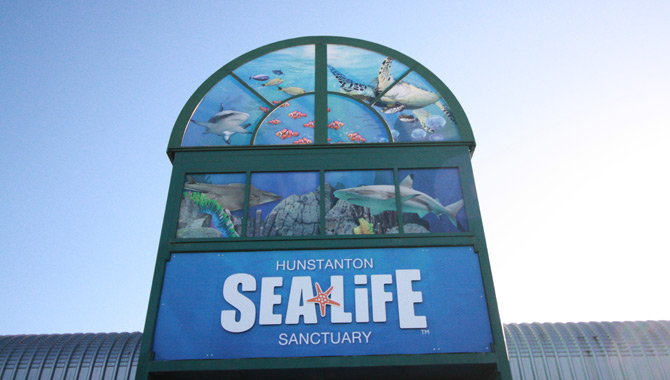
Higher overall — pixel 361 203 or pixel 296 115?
pixel 296 115

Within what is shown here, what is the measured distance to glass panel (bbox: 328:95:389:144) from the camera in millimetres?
10438

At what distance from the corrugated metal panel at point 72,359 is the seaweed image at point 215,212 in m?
3.62

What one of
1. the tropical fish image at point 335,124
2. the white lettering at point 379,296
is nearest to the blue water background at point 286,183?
the tropical fish image at point 335,124

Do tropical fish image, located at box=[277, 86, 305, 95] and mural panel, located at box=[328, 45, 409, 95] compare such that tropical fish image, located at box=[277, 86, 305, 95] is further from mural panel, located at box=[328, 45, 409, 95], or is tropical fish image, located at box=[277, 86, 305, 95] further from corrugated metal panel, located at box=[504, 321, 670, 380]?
corrugated metal panel, located at box=[504, 321, 670, 380]

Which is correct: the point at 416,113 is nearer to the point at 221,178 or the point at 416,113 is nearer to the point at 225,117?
the point at 225,117

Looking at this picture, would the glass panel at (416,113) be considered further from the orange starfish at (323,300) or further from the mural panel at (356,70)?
the orange starfish at (323,300)

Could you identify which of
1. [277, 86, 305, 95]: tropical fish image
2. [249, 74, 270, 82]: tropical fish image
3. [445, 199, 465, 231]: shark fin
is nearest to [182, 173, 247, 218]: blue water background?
[277, 86, 305, 95]: tropical fish image

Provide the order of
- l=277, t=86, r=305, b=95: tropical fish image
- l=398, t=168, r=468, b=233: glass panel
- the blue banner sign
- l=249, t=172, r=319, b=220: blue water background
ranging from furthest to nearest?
1. l=277, t=86, r=305, b=95: tropical fish image
2. l=249, t=172, r=319, b=220: blue water background
3. l=398, t=168, r=468, b=233: glass panel
4. the blue banner sign

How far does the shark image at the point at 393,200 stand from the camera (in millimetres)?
9438

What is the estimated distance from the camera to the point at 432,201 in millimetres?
→ 9555

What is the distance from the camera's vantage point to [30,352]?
11000mm

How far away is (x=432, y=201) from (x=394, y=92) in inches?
112

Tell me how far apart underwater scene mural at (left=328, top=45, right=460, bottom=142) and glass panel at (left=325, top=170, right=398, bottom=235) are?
1134mm

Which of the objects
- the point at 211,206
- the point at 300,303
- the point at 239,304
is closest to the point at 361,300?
the point at 300,303
